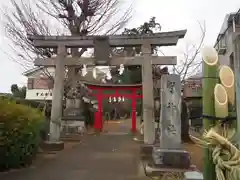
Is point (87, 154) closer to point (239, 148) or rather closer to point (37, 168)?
point (37, 168)

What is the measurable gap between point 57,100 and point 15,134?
4.38 meters

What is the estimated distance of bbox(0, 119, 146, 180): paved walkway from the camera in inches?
293

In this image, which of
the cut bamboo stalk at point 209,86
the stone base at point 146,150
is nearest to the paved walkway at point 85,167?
the stone base at point 146,150

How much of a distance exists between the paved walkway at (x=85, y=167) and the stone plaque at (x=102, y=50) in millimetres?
3573

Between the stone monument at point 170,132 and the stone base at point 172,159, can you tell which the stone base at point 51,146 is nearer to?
the stone monument at point 170,132

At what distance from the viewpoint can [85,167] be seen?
28.6 feet

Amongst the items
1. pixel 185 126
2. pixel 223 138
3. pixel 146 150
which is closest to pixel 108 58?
pixel 146 150

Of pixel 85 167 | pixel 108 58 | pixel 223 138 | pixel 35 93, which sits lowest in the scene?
pixel 85 167

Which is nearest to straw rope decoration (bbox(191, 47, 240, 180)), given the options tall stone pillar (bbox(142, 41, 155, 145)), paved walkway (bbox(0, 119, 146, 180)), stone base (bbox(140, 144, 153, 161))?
paved walkway (bbox(0, 119, 146, 180))

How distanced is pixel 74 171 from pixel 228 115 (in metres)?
6.08

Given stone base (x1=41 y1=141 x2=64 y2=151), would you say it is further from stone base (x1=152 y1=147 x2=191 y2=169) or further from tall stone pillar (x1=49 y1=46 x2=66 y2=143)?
stone base (x1=152 y1=147 x2=191 y2=169)

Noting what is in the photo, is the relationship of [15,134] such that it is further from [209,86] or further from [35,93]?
[35,93]

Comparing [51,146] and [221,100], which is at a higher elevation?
[221,100]

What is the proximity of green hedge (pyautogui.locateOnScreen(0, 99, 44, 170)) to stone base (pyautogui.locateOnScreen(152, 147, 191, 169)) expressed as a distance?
11.9 feet
